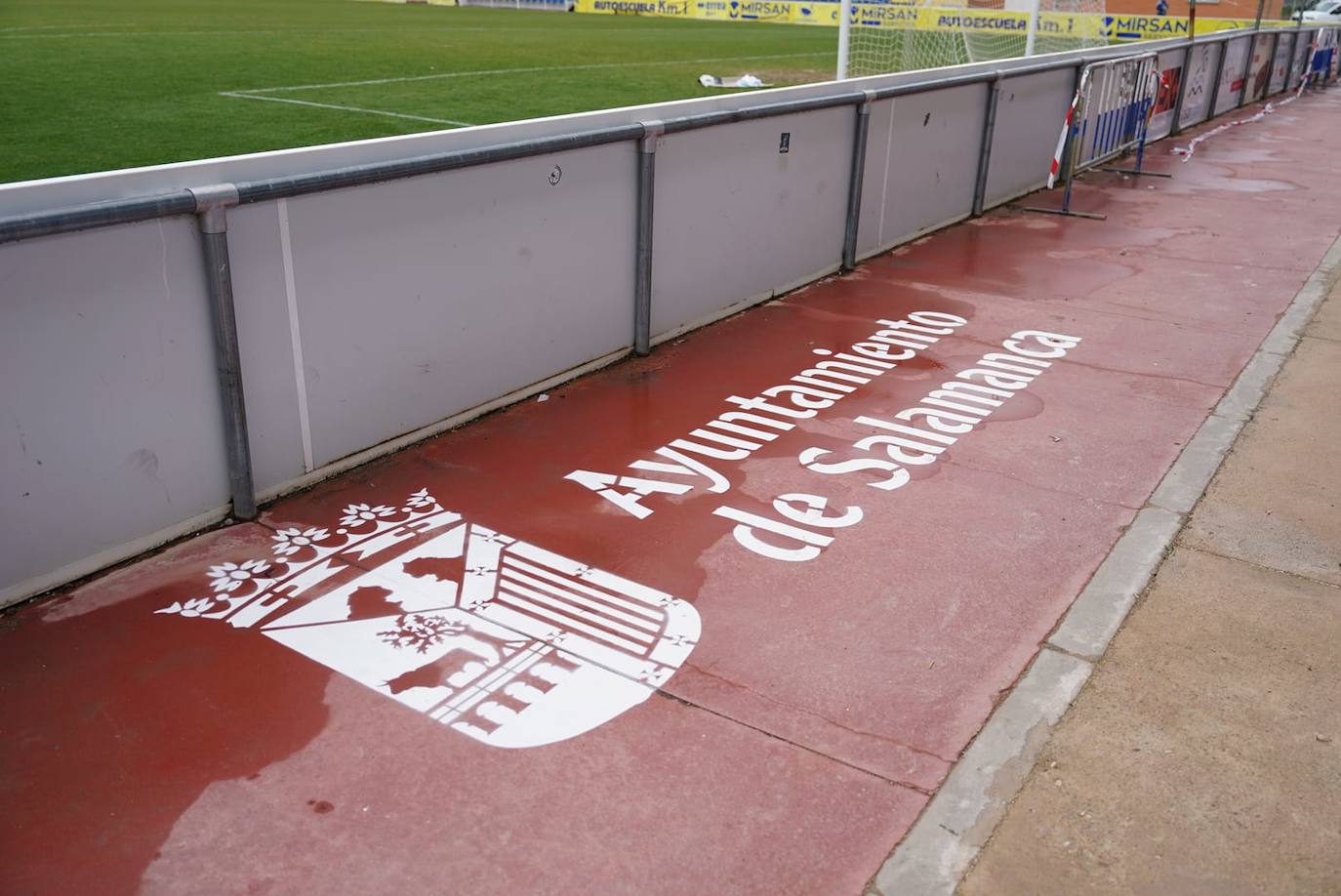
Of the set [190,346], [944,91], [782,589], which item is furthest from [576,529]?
[944,91]

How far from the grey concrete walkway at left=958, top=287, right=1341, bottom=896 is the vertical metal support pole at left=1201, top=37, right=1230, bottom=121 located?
16.3 meters

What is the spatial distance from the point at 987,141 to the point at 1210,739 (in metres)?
8.38

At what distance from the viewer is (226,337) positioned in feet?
14.8

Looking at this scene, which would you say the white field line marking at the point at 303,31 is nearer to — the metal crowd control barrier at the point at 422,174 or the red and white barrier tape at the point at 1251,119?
the red and white barrier tape at the point at 1251,119

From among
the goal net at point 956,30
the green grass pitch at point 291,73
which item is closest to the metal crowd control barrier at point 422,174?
the goal net at point 956,30

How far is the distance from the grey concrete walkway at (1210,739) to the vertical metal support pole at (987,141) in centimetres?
636

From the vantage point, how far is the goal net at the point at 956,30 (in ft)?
42.5

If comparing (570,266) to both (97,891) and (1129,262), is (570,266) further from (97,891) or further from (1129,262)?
(1129,262)

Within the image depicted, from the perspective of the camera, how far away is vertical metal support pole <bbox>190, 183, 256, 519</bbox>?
4.35 meters

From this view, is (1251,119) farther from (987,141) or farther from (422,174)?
(422,174)

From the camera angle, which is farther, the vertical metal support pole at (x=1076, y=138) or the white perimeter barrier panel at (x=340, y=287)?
the vertical metal support pole at (x=1076, y=138)

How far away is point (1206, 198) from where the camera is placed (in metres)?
12.7

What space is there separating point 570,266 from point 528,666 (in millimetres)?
2893

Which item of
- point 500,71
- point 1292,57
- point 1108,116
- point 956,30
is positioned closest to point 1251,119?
point 1292,57
